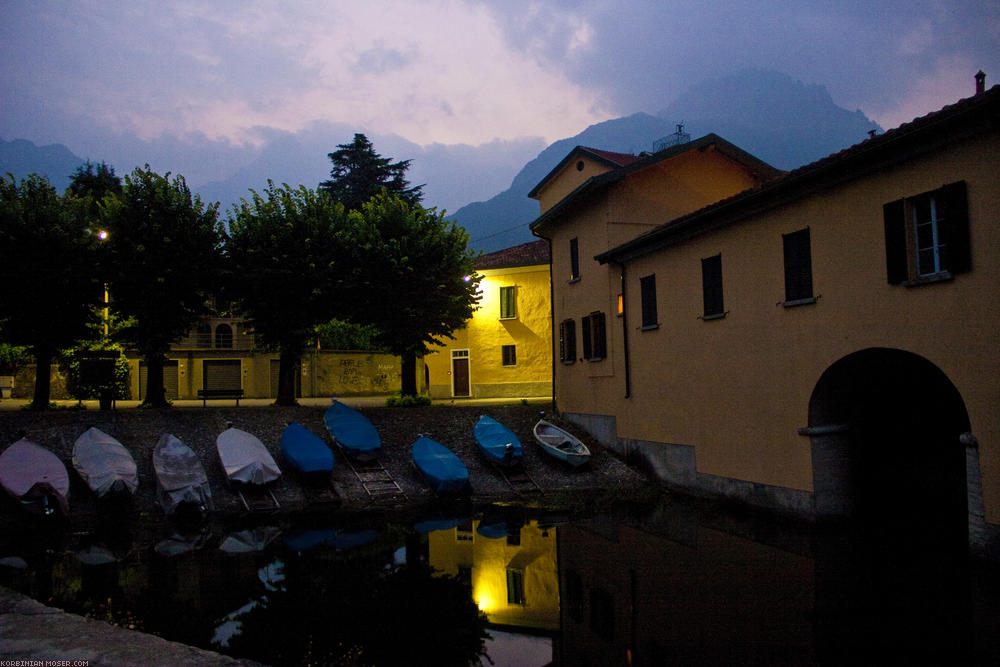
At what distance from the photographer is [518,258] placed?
128ft

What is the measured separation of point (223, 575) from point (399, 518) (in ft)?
20.2

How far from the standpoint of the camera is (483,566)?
1266 centimetres

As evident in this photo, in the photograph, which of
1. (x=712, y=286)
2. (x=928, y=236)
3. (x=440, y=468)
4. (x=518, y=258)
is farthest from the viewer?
(x=518, y=258)

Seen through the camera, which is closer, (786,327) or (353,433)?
(786,327)

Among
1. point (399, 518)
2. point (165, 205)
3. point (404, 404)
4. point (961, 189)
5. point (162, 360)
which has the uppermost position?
point (165, 205)

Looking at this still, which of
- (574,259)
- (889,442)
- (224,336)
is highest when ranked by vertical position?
(574,259)

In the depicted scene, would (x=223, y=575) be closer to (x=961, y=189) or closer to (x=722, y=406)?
(x=722, y=406)

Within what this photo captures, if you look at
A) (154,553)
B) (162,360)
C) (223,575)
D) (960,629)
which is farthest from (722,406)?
(162,360)

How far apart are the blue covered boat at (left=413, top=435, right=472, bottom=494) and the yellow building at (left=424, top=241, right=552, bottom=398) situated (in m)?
16.2

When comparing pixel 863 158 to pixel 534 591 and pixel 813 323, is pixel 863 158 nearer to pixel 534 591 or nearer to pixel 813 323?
pixel 813 323

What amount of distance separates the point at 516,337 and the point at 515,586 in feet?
89.2

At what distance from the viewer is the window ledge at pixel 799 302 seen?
14.4m

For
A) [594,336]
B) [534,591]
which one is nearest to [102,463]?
[534,591]

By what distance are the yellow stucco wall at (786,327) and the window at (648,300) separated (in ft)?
0.87
